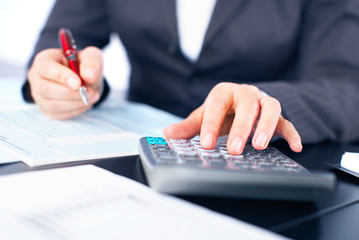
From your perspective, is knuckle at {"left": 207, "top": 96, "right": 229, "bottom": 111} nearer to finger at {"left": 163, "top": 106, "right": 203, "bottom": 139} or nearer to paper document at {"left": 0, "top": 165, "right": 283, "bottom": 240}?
finger at {"left": 163, "top": 106, "right": 203, "bottom": 139}

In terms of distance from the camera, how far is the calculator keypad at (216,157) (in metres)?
0.30

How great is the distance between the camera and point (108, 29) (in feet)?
3.30

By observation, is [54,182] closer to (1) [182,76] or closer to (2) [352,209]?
(2) [352,209]

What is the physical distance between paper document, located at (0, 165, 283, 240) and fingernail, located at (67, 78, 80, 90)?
0.73ft

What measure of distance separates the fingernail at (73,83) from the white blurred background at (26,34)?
1.51 metres

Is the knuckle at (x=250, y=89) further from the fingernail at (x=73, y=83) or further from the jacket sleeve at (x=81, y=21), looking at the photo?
the jacket sleeve at (x=81, y=21)

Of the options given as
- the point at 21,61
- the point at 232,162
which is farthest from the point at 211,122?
the point at 21,61

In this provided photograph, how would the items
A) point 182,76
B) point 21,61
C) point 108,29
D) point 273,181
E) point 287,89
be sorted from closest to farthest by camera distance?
point 273,181, point 287,89, point 182,76, point 108,29, point 21,61

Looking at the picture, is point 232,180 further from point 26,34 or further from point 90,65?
point 26,34

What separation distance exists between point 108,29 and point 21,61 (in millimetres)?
1464

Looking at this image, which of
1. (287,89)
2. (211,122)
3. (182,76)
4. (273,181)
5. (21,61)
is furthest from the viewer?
(21,61)

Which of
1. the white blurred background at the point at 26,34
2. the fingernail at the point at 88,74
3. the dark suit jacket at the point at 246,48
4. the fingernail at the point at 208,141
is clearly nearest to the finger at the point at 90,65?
the fingernail at the point at 88,74

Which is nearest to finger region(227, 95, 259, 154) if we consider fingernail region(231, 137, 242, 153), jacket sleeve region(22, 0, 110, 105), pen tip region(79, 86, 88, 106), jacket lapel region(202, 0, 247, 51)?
fingernail region(231, 137, 242, 153)

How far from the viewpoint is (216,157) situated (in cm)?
33
